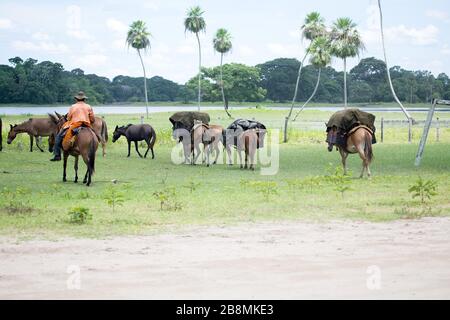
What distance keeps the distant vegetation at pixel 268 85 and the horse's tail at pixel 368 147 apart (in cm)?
5424

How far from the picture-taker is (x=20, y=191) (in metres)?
15.6

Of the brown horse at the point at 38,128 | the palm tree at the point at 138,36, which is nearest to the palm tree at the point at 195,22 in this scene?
the palm tree at the point at 138,36

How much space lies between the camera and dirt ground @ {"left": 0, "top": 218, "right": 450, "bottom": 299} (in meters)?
7.80

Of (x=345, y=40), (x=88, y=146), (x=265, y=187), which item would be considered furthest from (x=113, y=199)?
(x=345, y=40)

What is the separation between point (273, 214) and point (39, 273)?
5558 mm

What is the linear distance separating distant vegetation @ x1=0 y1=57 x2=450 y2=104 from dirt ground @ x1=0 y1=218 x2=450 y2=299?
62471 millimetres

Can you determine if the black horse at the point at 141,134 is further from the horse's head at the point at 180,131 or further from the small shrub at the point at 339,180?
the small shrub at the point at 339,180

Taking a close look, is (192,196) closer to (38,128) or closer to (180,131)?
(180,131)

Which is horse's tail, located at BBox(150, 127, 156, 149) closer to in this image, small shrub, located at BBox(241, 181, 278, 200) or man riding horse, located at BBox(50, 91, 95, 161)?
man riding horse, located at BBox(50, 91, 95, 161)

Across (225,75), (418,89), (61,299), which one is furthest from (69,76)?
(61,299)

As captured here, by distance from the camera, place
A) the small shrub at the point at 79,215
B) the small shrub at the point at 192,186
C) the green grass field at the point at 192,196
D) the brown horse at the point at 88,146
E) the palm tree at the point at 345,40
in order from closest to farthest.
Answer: the small shrub at the point at 79,215 → the green grass field at the point at 192,196 → the small shrub at the point at 192,186 → the brown horse at the point at 88,146 → the palm tree at the point at 345,40

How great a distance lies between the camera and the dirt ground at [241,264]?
7801mm

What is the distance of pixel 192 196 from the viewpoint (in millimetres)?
15961

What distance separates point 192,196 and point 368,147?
636cm
